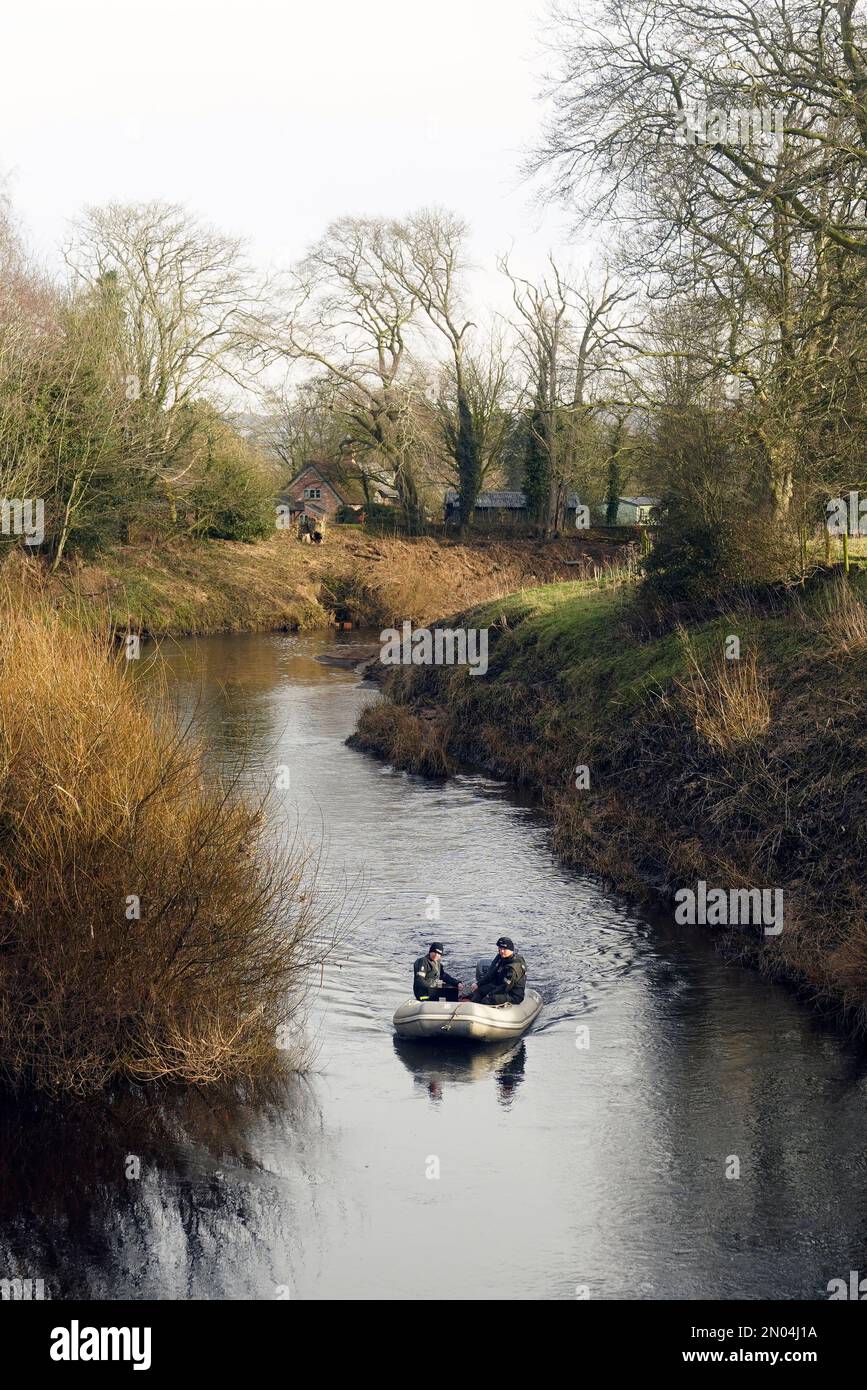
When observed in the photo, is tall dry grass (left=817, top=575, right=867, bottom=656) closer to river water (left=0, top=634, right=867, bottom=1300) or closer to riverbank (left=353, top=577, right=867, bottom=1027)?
riverbank (left=353, top=577, right=867, bottom=1027)

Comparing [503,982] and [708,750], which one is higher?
[708,750]

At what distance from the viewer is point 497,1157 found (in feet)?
41.4

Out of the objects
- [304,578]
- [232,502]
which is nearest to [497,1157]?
[304,578]

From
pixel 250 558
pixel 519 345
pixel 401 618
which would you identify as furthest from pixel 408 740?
pixel 519 345

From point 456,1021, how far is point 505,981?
858 millimetres

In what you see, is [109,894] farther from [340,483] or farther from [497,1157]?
[340,483]

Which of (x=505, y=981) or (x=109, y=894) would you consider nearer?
(x=109, y=894)

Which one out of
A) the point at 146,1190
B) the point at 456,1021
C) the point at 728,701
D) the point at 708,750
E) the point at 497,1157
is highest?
the point at 728,701

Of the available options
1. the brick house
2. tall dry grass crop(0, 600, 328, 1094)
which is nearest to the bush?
the brick house

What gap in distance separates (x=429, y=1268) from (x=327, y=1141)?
7.37 ft

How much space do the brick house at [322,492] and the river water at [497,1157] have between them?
60.1 m

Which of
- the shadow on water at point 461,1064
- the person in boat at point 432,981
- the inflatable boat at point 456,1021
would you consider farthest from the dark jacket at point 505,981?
the shadow on water at point 461,1064
